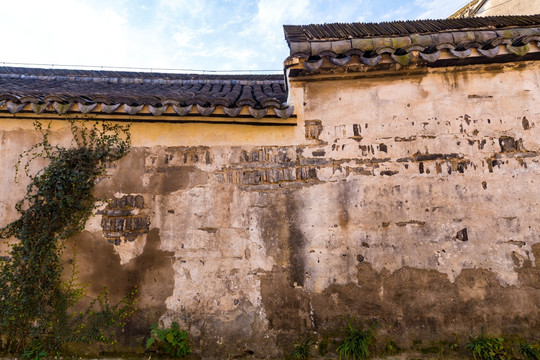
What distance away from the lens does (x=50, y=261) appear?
3594 millimetres

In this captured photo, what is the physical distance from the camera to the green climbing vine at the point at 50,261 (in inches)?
138

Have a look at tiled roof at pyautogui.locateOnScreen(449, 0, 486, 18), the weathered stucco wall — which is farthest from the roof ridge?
tiled roof at pyautogui.locateOnScreen(449, 0, 486, 18)

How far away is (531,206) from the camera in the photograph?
360cm

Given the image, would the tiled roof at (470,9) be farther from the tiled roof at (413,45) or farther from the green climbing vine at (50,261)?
the green climbing vine at (50,261)

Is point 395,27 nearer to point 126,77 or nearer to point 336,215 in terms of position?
point 336,215

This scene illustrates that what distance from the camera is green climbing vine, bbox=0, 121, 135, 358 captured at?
349cm

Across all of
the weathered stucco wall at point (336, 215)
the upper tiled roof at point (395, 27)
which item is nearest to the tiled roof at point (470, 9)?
the upper tiled roof at point (395, 27)

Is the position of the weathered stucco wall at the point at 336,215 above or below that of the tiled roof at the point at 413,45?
below

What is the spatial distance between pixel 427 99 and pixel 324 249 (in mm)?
2237

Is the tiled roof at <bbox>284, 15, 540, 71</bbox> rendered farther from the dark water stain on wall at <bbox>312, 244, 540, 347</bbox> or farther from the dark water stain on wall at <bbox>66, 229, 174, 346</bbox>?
the dark water stain on wall at <bbox>66, 229, 174, 346</bbox>

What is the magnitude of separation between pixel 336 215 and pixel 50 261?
332cm

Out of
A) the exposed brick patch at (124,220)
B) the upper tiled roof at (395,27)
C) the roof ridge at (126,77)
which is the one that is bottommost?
the exposed brick patch at (124,220)

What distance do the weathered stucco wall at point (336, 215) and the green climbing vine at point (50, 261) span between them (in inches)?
6.6

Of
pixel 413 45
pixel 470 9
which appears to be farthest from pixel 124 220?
pixel 470 9
